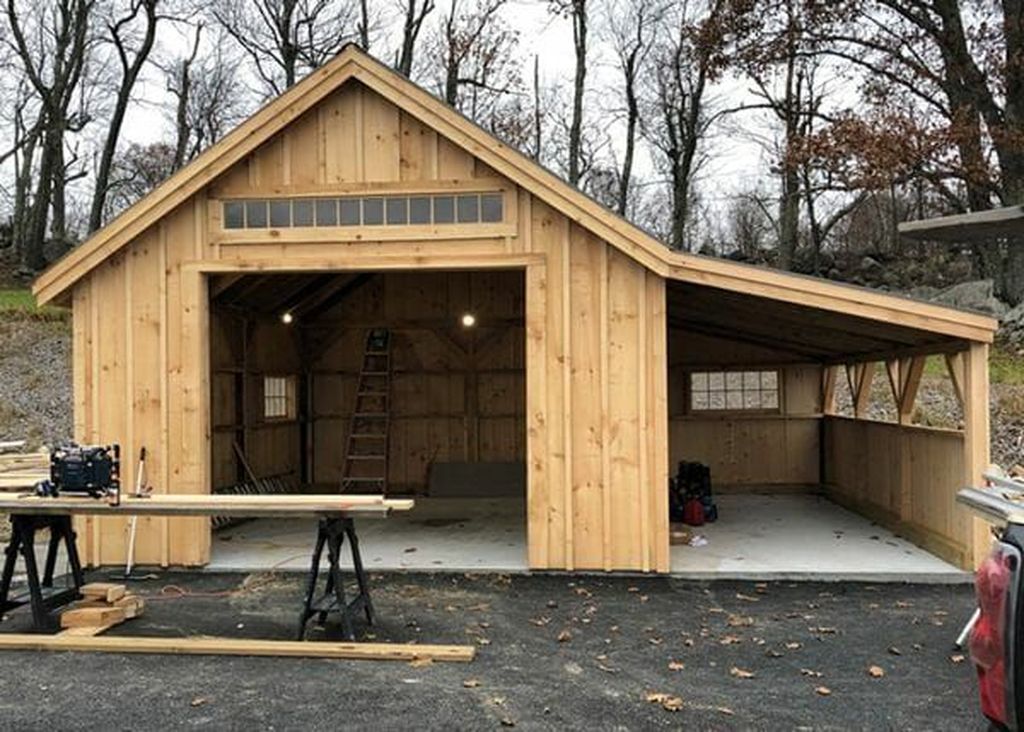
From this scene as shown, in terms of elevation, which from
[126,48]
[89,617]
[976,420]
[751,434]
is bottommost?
[89,617]

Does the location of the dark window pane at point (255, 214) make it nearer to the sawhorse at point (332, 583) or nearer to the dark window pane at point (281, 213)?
the dark window pane at point (281, 213)

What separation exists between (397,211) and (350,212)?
1.34 ft

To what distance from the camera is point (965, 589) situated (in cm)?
662

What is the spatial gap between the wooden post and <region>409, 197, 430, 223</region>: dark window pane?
457 centimetres

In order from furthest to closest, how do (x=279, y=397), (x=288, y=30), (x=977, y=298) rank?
(x=288, y=30), (x=977, y=298), (x=279, y=397)

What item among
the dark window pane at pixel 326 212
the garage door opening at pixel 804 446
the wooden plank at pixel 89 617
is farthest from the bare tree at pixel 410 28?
the wooden plank at pixel 89 617

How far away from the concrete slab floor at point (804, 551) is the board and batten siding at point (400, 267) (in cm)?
75

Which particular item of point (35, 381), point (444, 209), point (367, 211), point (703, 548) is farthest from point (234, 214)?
point (35, 381)

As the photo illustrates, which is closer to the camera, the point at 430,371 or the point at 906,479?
the point at 906,479

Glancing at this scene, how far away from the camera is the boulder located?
604 inches

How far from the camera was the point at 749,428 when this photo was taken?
12.1 metres

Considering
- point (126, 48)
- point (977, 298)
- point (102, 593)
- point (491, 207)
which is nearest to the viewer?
point (102, 593)

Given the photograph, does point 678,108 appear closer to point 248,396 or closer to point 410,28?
point 410,28

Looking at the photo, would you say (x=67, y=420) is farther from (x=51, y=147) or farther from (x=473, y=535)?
(x=51, y=147)
